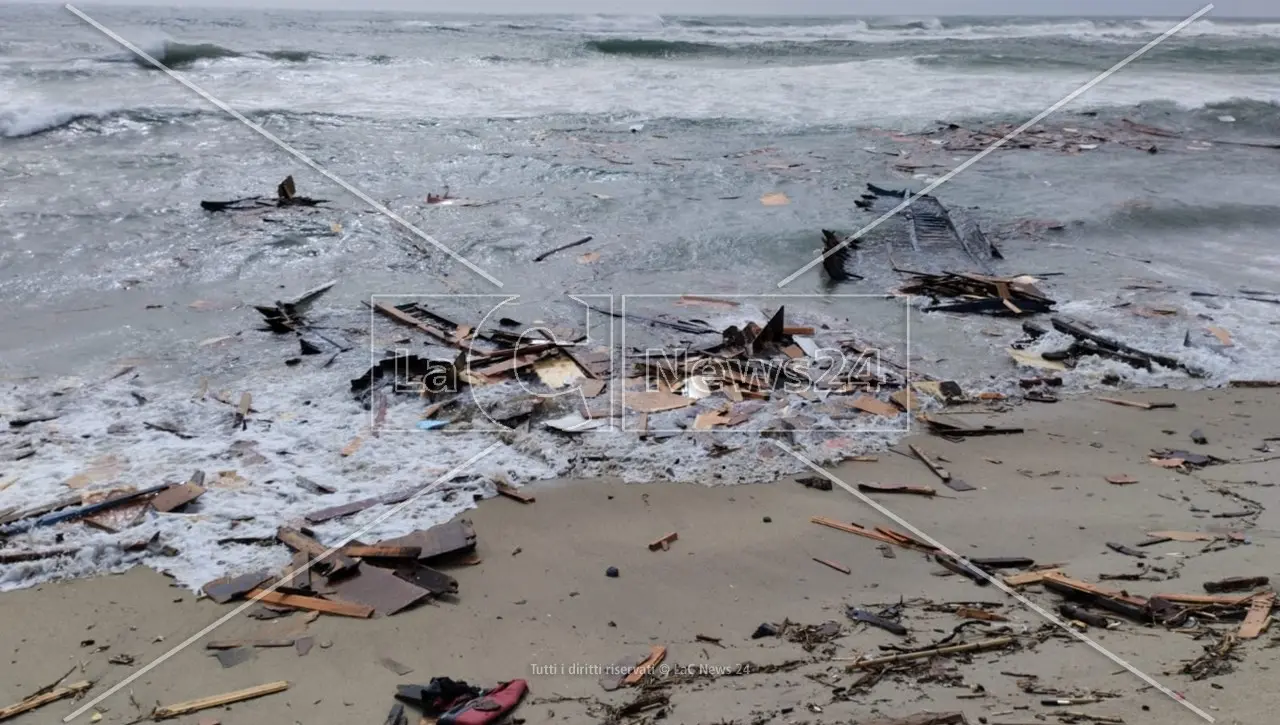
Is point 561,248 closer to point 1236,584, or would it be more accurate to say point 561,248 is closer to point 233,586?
point 233,586

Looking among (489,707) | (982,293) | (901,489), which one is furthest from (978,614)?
(982,293)

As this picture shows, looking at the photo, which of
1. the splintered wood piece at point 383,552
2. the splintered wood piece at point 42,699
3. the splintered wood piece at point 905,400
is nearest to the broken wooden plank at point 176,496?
the splintered wood piece at point 383,552

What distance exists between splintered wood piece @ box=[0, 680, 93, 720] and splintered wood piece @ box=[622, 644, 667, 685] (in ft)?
8.31

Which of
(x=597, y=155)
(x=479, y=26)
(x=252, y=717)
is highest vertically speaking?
(x=479, y=26)

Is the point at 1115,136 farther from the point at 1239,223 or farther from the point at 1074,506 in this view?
the point at 1074,506

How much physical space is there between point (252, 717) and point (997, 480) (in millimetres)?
4849

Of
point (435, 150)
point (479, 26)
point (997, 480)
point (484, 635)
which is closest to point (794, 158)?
point (435, 150)

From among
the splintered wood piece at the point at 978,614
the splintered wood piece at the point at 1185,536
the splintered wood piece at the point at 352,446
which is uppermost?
the splintered wood piece at the point at 1185,536

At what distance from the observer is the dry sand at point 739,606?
357cm

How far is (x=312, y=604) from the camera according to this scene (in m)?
4.40

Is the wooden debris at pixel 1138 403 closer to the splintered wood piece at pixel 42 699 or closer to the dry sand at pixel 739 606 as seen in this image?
the dry sand at pixel 739 606

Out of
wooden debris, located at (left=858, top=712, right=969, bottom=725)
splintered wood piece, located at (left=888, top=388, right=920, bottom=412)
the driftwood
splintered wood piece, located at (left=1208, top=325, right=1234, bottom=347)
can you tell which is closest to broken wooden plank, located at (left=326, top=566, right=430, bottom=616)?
wooden debris, located at (left=858, top=712, right=969, bottom=725)

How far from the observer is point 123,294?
9.18m

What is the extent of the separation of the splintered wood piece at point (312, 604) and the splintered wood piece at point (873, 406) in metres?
4.24
